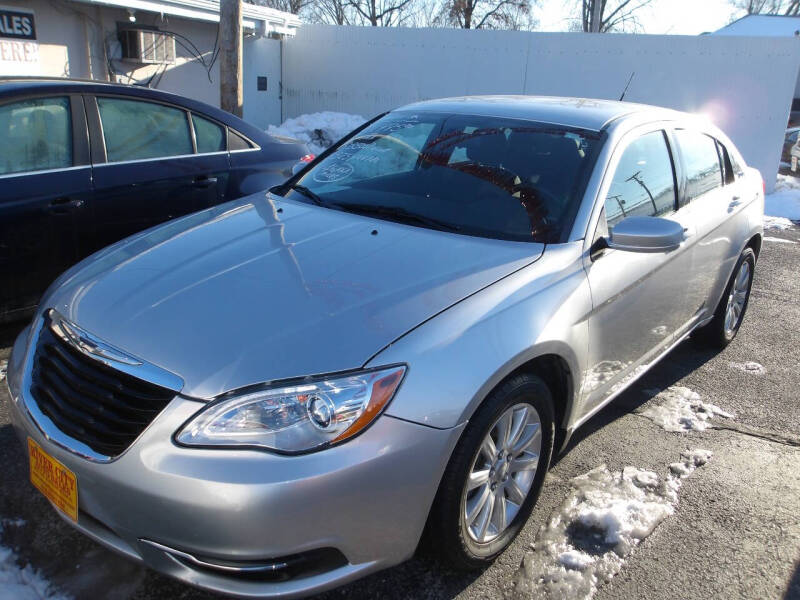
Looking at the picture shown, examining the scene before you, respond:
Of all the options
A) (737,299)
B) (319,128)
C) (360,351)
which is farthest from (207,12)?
(360,351)

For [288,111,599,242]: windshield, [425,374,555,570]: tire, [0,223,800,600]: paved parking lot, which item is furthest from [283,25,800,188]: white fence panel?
[425,374,555,570]: tire

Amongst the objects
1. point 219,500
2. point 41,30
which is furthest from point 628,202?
point 41,30

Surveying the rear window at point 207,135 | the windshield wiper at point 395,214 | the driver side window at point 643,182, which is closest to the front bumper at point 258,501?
the windshield wiper at point 395,214

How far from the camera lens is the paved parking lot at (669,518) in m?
2.46

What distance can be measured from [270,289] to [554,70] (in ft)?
41.8

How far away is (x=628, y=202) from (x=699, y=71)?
11004 mm

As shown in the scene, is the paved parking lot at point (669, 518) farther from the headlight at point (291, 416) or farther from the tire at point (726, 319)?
the headlight at point (291, 416)

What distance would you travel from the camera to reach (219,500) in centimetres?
188

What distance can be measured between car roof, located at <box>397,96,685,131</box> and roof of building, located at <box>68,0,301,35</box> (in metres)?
8.92

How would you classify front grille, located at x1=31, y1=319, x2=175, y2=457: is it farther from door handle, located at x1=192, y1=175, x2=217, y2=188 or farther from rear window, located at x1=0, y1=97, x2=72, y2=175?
door handle, located at x1=192, y1=175, x2=217, y2=188

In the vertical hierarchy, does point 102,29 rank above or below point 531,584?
above

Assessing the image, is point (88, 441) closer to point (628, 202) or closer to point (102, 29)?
point (628, 202)

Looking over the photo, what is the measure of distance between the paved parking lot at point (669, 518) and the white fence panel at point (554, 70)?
9585mm

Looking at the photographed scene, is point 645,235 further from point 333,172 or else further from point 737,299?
point 737,299
